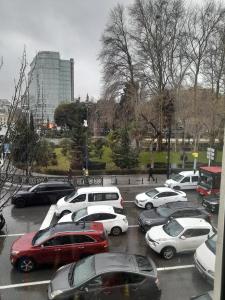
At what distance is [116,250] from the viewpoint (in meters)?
8.06

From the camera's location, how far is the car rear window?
534 cm

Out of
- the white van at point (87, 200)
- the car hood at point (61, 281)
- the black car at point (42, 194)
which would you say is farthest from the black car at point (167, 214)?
the black car at point (42, 194)

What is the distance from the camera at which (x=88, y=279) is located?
16.7ft

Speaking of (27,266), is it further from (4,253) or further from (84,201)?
(84,201)

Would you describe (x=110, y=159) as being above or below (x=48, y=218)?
above

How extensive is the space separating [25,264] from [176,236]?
3.11 meters

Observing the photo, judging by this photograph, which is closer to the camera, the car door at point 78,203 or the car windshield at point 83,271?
the car windshield at point 83,271

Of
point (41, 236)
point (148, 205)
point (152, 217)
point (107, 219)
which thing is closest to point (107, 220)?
point (107, 219)

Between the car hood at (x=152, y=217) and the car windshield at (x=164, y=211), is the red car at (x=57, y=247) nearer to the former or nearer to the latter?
the car hood at (x=152, y=217)

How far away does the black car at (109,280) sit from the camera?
472 centimetres

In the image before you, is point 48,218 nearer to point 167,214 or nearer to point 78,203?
point 78,203

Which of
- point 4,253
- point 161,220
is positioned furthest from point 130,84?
point 4,253

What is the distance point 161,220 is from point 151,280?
161 inches

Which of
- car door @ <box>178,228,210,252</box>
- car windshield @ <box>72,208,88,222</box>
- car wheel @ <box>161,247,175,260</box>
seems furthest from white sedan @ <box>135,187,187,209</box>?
car wheel @ <box>161,247,175,260</box>
